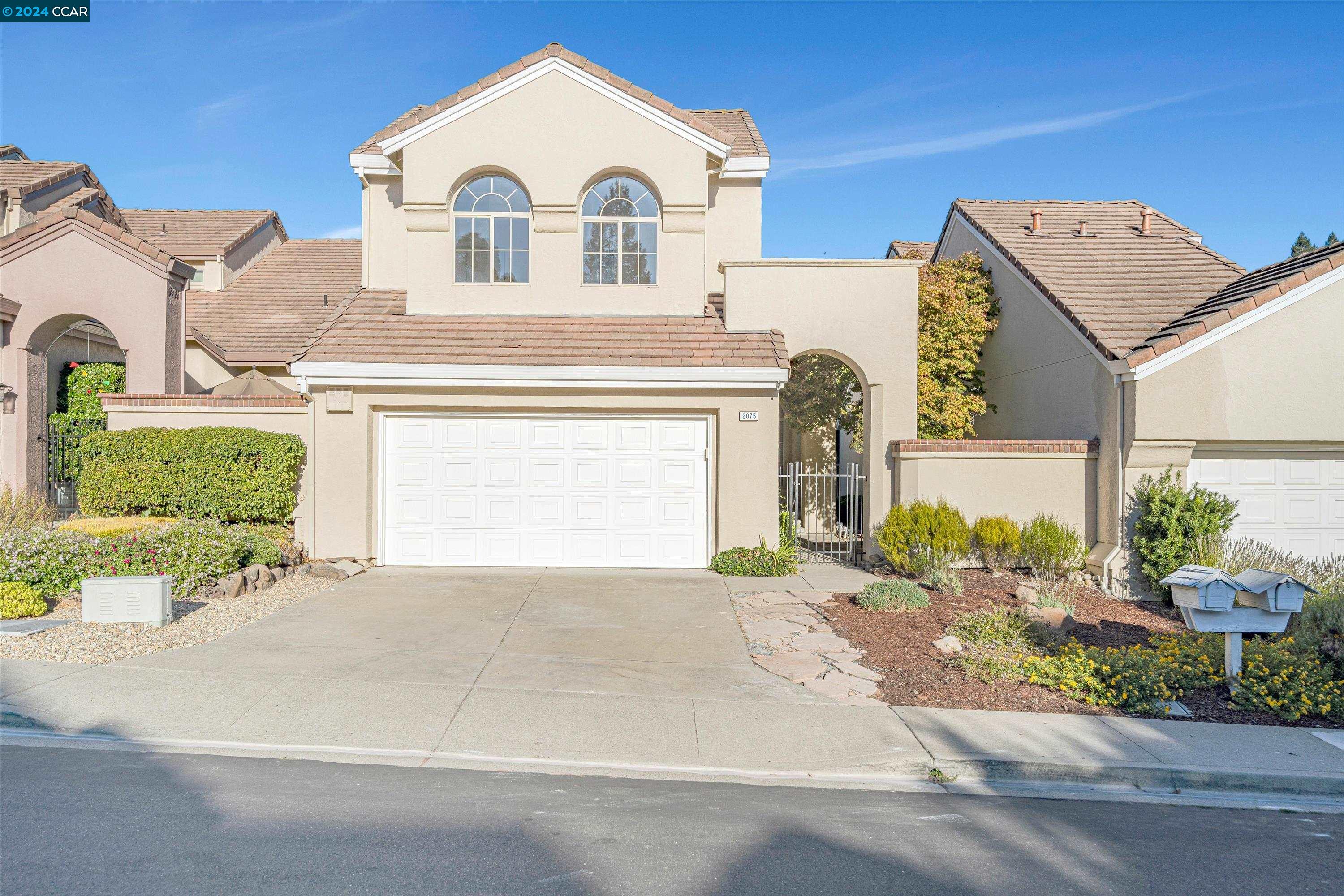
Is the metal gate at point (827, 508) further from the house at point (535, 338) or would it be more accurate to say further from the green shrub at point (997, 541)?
the green shrub at point (997, 541)

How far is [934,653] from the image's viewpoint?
8461 mm

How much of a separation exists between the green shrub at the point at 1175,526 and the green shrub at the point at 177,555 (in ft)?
38.3

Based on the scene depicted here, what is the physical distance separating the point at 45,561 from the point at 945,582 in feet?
34.1

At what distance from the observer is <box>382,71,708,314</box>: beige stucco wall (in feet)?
44.8

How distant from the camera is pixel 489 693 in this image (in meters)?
7.22

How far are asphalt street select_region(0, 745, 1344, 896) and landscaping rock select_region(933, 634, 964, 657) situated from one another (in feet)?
9.26

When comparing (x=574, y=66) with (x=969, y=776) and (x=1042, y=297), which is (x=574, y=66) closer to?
(x=1042, y=297)

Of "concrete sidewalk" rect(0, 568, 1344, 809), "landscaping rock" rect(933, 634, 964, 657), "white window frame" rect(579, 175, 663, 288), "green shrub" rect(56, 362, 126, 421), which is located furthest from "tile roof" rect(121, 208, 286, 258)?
"landscaping rock" rect(933, 634, 964, 657)

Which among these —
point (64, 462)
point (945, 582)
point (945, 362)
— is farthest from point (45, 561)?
point (945, 362)

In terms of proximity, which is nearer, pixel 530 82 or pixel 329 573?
pixel 329 573

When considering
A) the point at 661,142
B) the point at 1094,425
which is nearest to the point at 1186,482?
the point at 1094,425

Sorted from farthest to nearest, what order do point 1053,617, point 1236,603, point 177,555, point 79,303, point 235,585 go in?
point 79,303 < point 235,585 < point 177,555 < point 1053,617 < point 1236,603

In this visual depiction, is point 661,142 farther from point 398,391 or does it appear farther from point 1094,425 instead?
point 1094,425

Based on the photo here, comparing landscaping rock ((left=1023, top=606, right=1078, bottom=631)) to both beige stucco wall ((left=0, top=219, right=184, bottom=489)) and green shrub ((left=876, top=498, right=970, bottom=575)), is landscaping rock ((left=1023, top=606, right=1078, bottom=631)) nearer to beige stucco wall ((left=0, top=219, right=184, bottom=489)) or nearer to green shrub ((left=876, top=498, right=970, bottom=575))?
green shrub ((left=876, top=498, right=970, bottom=575))
